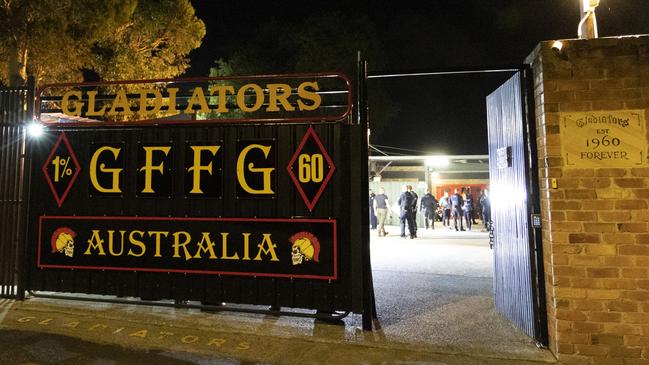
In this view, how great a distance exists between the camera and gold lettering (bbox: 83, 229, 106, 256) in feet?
17.5

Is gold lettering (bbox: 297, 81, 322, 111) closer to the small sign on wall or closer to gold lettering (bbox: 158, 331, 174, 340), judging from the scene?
the small sign on wall

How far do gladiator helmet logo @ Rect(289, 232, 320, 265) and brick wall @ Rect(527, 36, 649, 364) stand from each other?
237 cm

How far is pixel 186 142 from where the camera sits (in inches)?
205

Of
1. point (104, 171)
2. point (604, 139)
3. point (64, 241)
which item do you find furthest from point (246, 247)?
point (604, 139)

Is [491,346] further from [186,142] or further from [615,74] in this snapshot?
[186,142]

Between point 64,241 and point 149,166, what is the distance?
4.99 feet

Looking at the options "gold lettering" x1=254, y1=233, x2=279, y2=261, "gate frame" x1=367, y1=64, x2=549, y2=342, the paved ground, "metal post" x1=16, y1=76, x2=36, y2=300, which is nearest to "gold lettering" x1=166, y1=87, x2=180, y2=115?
"gold lettering" x1=254, y1=233, x2=279, y2=261

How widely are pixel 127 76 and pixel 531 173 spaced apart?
1107cm

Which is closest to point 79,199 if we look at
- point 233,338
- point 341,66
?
point 233,338

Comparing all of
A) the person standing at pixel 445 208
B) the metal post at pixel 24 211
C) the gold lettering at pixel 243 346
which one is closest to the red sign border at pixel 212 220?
the metal post at pixel 24 211

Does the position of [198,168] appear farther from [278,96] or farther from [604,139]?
[604,139]

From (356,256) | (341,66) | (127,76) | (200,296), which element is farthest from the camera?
(341,66)

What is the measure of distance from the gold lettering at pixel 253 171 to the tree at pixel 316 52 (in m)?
13.6

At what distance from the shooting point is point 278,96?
4938 mm
